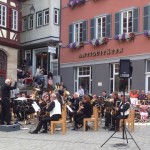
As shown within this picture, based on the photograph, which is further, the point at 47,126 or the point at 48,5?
the point at 48,5

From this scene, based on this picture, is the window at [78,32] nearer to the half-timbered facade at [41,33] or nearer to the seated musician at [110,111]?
the half-timbered facade at [41,33]

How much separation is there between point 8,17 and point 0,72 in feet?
13.5

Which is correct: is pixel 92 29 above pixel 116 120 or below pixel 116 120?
above

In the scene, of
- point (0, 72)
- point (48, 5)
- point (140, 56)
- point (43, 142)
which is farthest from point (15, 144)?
point (48, 5)

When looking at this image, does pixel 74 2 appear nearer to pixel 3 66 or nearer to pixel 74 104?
pixel 3 66

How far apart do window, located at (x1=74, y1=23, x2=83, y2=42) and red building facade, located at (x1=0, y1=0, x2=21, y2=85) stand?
182 inches

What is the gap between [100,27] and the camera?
2808 cm

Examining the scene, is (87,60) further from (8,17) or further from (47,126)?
(47,126)

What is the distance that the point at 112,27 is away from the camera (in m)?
27.0

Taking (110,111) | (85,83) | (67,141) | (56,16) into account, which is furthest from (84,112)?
(56,16)

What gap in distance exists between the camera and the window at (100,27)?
91.3 ft

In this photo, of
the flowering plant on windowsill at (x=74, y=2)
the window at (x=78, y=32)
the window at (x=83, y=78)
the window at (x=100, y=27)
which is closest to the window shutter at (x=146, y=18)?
→ the window at (x=100, y=27)

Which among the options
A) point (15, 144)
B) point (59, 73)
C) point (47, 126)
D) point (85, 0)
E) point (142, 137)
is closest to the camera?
point (15, 144)

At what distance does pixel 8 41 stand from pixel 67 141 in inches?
741
